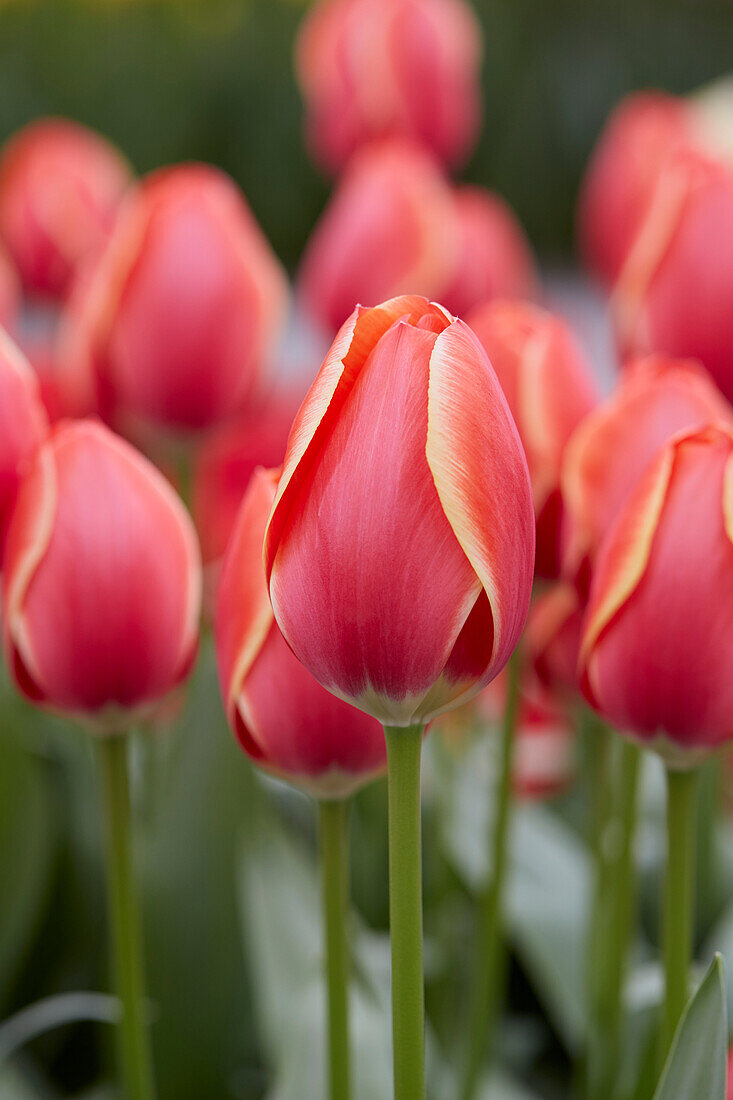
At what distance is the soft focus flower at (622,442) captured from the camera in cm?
39

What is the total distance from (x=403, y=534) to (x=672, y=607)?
8cm

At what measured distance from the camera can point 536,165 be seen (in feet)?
14.1

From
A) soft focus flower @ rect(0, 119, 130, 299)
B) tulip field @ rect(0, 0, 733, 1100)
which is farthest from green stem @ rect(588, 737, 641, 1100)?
soft focus flower @ rect(0, 119, 130, 299)

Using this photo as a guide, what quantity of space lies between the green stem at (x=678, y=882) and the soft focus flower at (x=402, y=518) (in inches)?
3.5

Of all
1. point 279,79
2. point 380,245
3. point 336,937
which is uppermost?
point 380,245

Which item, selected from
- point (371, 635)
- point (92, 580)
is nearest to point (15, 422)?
point (92, 580)

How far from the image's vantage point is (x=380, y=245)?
73cm

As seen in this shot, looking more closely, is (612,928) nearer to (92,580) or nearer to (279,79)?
(92,580)

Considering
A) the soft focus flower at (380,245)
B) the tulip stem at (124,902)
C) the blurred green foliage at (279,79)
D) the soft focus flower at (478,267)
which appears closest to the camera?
the tulip stem at (124,902)

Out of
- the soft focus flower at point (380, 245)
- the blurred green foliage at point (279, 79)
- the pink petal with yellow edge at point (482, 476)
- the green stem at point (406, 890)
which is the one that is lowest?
the blurred green foliage at point (279, 79)

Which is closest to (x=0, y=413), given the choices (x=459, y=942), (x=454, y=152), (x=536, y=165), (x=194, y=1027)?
(x=194, y=1027)

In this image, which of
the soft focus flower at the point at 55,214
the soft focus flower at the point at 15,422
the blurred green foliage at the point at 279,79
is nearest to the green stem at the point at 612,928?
the soft focus flower at the point at 15,422

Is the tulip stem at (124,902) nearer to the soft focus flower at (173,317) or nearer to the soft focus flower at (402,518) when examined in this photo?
the soft focus flower at (402,518)

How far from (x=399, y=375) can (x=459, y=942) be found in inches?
19.8
